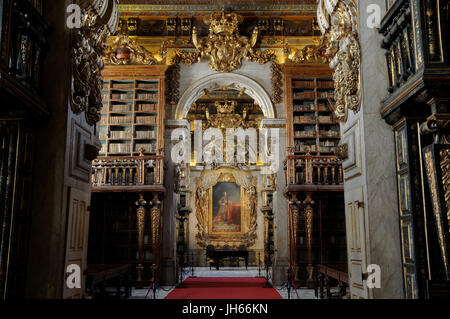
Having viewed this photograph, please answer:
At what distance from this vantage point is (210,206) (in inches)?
768

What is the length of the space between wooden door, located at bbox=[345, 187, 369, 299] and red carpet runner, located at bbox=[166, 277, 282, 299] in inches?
162

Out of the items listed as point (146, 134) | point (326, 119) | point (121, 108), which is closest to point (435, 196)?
point (326, 119)

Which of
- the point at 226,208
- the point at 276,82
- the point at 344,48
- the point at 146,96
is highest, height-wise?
the point at 276,82

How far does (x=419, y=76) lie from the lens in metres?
4.00

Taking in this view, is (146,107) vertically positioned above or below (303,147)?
above

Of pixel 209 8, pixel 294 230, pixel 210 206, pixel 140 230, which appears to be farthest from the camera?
pixel 210 206

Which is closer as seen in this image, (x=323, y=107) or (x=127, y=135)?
(x=127, y=135)

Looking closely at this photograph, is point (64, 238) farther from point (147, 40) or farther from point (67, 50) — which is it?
point (147, 40)

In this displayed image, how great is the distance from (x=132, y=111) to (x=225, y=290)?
5280 millimetres

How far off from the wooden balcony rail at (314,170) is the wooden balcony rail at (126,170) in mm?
3343

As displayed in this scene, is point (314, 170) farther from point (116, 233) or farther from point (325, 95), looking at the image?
point (116, 233)

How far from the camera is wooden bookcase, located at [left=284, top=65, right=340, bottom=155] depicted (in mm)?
11891

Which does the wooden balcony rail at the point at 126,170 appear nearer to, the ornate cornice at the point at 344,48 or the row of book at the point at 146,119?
the row of book at the point at 146,119

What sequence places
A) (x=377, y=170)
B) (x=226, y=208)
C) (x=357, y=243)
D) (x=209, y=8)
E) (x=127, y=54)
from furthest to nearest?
(x=226, y=208)
(x=209, y=8)
(x=127, y=54)
(x=357, y=243)
(x=377, y=170)
